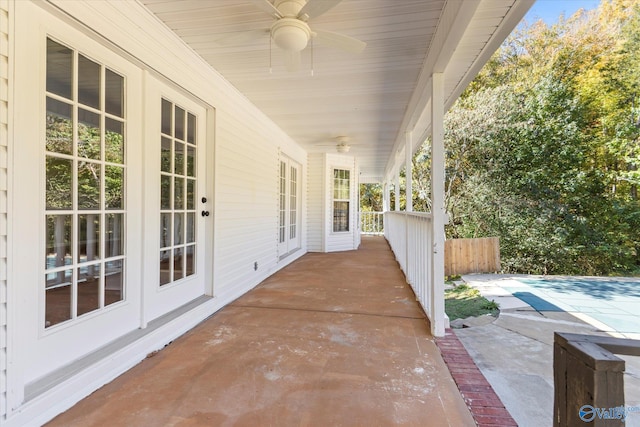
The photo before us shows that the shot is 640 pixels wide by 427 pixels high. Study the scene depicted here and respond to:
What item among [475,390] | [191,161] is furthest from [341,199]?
[475,390]

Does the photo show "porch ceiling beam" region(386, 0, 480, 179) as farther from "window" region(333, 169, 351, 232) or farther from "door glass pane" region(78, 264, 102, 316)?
"window" region(333, 169, 351, 232)

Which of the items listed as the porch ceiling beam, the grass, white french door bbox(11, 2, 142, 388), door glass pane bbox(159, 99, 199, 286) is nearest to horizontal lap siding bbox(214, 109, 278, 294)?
door glass pane bbox(159, 99, 199, 286)

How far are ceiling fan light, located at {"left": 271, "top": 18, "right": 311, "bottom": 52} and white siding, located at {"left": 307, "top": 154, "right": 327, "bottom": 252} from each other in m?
5.53

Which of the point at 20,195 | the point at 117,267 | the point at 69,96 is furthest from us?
the point at 117,267

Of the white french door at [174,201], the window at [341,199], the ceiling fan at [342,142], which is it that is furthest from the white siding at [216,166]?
the window at [341,199]

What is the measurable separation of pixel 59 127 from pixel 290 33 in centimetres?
156

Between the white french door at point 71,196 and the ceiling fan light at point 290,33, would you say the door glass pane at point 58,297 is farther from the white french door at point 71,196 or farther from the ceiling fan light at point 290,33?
the ceiling fan light at point 290,33

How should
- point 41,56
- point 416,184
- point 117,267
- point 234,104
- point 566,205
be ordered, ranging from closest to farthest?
point 41,56, point 117,267, point 234,104, point 566,205, point 416,184

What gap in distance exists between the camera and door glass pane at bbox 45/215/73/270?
172cm

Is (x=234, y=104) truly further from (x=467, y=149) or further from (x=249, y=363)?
(x=467, y=149)

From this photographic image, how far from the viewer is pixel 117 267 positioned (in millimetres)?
2180

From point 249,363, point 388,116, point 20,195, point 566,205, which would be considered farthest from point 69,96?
point 566,205

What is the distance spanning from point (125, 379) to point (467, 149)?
33.4 ft

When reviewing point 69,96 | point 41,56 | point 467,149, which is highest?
point 467,149
